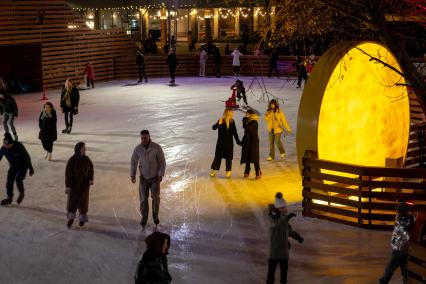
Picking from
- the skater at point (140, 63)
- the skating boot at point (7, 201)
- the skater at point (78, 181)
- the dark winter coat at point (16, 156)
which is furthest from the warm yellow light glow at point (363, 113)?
the skater at point (140, 63)

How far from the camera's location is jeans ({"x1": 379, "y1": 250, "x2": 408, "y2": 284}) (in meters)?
8.70

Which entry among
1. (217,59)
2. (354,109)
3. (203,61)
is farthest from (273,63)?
(354,109)

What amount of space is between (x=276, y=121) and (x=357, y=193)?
15.7 ft

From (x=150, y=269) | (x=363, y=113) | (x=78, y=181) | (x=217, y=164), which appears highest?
(x=363, y=113)

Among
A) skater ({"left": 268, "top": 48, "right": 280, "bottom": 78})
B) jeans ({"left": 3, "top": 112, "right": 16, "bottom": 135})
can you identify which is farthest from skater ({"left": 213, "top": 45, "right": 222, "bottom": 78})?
jeans ({"left": 3, "top": 112, "right": 16, "bottom": 135})

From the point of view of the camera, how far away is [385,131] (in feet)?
47.4

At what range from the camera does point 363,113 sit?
549 inches

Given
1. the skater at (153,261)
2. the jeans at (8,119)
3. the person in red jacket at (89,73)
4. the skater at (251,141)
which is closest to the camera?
the skater at (153,261)

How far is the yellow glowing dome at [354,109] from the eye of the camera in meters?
12.7

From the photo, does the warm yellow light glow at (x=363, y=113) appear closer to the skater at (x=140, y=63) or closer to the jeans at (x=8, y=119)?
the jeans at (x=8, y=119)

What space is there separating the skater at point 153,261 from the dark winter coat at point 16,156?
6.52 meters

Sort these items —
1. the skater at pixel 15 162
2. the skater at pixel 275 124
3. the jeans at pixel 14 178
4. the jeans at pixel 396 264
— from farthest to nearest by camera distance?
the skater at pixel 275 124 < the jeans at pixel 14 178 < the skater at pixel 15 162 < the jeans at pixel 396 264

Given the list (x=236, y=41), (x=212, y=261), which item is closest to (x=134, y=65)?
(x=236, y=41)

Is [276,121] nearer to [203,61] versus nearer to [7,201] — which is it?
[7,201]
